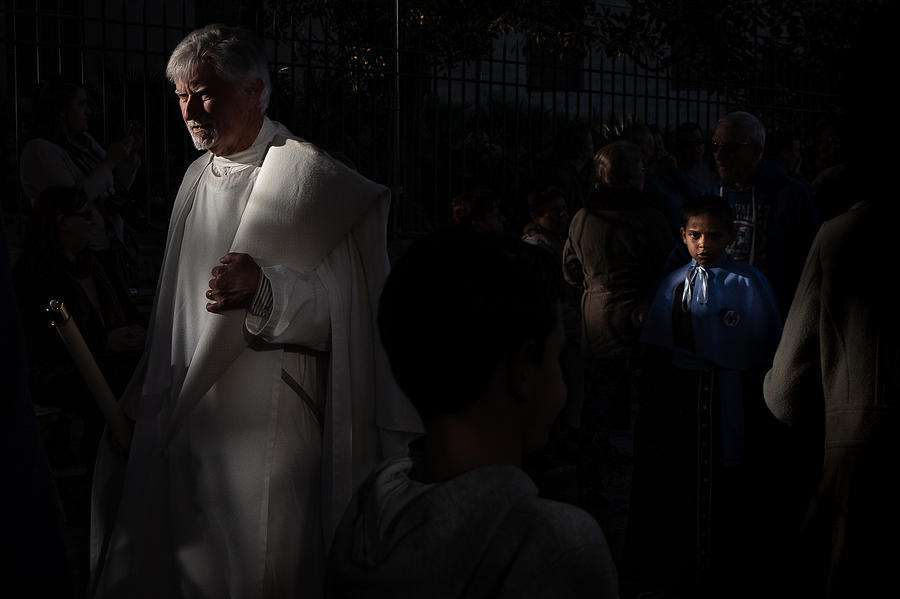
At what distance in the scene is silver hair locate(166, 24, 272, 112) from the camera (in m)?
3.41

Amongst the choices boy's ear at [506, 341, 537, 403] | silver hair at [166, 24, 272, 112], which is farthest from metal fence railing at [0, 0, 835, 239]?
boy's ear at [506, 341, 537, 403]

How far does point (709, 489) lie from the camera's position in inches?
185

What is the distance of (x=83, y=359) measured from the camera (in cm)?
311

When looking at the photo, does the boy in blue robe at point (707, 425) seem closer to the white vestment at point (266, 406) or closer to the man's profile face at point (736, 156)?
the man's profile face at point (736, 156)

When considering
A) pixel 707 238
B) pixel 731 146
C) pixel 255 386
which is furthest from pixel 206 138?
pixel 731 146

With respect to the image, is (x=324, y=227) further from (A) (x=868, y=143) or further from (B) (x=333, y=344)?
(A) (x=868, y=143)

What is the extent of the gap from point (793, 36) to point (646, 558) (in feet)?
34.9

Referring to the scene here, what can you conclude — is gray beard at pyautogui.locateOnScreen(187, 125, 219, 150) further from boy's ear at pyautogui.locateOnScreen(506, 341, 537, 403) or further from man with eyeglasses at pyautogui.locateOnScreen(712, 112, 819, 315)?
man with eyeglasses at pyautogui.locateOnScreen(712, 112, 819, 315)

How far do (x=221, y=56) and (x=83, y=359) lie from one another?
939mm

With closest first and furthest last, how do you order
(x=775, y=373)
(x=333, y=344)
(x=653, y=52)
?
(x=775, y=373) → (x=333, y=344) → (x=653, y=52)

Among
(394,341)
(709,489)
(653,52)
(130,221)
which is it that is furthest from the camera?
(653,52)

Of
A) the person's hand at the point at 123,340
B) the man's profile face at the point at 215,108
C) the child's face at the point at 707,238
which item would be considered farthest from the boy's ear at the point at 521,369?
the person's hand at the point at 123,340

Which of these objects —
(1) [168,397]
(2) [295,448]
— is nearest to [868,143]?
(2) [295,448]

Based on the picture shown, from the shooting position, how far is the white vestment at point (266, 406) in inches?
132
